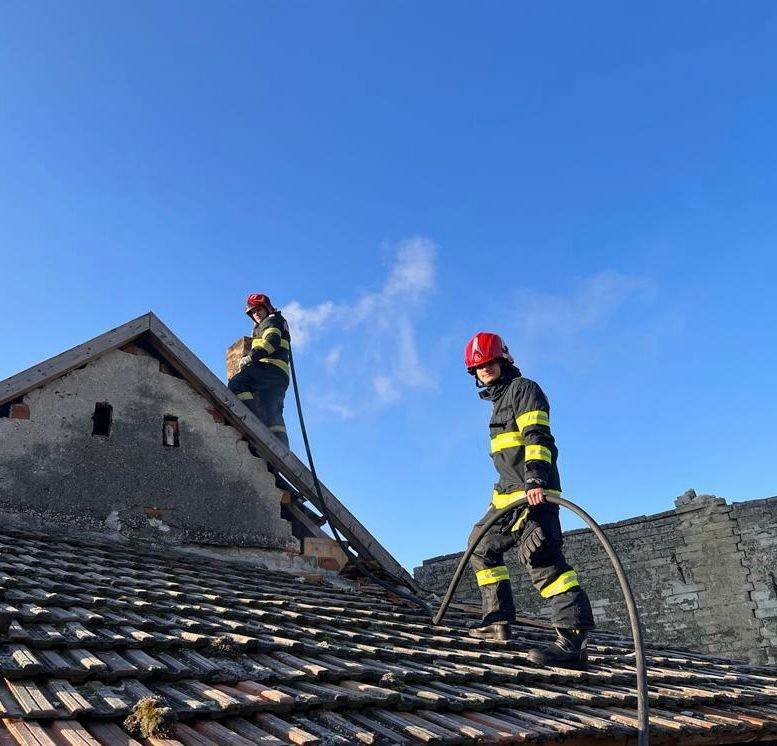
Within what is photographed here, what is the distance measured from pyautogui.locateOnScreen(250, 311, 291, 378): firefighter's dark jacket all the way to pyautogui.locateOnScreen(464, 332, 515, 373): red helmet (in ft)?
12.9

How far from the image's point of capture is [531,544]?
15.6ft

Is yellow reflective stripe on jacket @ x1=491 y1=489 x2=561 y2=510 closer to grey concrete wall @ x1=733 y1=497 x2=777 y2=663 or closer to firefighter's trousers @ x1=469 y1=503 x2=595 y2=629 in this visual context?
firefighter's trousers @ x1=469 y1=503 x2=595 y2=629

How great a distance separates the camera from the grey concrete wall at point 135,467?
19.4ft

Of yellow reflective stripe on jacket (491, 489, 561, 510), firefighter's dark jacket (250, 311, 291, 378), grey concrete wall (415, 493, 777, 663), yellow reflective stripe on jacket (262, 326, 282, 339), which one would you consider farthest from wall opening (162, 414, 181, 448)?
grey concrete wall (415, 493, 777, 663)

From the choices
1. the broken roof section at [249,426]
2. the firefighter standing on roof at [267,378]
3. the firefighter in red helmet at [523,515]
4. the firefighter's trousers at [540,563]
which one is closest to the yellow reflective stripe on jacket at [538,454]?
the firefighter in red helmet at [523,515]

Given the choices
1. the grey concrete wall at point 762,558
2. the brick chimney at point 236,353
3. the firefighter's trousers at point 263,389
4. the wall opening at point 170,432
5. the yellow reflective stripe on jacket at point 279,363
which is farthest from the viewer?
the grey concrete wall at point 762,558

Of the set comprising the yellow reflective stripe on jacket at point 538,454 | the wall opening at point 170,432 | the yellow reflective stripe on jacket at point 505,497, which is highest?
the wall opening at point 170,432

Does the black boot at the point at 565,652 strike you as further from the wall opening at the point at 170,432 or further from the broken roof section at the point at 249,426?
the wall opening at the point at 170,432

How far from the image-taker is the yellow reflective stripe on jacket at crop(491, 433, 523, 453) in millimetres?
5125

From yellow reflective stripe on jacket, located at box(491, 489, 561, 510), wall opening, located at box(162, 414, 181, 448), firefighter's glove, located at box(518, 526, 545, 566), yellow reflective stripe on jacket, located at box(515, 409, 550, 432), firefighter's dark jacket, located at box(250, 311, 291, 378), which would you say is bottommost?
firefighter's glove, located at box(518, 526, 545, 566)

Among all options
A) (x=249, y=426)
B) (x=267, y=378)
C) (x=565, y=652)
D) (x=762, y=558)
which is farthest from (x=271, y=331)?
(x=762, y=558)

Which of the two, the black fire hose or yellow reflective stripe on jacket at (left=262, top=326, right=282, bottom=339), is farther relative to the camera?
yellow reflective stripe on jacket at (left=262, top=326, right=282, bottom=339)

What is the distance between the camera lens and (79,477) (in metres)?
6.09

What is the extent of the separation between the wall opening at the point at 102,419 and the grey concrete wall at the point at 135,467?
4cm
